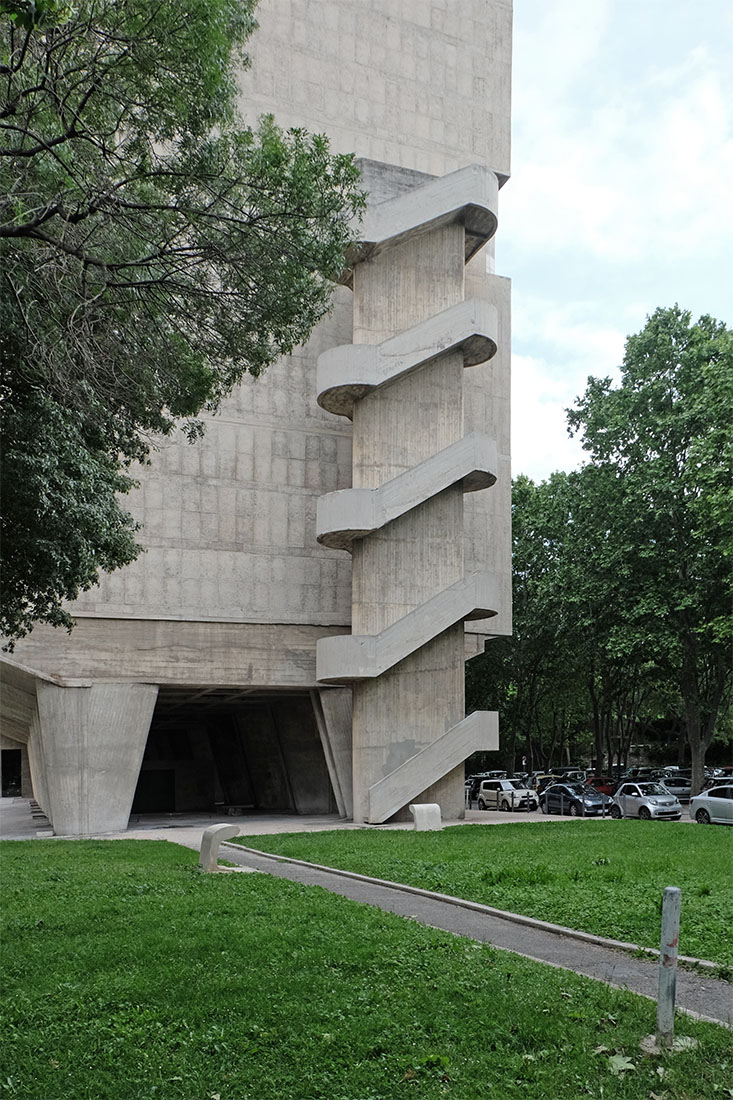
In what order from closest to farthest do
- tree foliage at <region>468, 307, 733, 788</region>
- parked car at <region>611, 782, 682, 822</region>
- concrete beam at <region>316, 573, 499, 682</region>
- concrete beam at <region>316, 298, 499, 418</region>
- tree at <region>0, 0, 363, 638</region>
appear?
1. tree at <region>0, 0, 363, 638</region>
2. concrete beam at <region>316, 573, 499, 682</region>
3. concrete beam at <region>316, 298, 499, 418</region>
4. tree foliage at <region>468, 307, 733, 788</region>
5. parked car at <region>611, 782, 682, 822</region>

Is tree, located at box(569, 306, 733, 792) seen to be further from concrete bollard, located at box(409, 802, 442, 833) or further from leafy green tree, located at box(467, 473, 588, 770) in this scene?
concrete bollard, located at box(409, 802, 442, 833)

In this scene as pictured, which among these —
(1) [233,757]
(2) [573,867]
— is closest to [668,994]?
(2) [573,867]

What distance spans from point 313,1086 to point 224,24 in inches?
396

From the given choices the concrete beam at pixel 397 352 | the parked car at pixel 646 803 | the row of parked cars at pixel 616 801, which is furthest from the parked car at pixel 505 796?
the concrete beam at pixel 397 352

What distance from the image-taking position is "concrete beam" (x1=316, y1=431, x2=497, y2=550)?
2967cm

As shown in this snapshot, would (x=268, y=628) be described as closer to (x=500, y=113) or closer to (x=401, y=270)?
(x=401, y=270)

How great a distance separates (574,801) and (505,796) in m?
6.20

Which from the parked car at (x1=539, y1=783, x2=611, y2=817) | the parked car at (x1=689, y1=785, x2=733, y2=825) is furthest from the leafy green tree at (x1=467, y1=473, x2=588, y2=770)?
the parked car at (x1=689, y1=785, x2=733, y2=825)

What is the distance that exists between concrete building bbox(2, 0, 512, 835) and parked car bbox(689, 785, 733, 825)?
22.1 ft

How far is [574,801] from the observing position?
1490 inches

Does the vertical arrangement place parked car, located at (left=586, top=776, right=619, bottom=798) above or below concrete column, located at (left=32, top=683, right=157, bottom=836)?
below

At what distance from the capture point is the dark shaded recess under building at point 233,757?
38062 millimetres

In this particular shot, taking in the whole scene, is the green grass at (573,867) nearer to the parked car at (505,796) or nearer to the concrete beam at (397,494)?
the concrete beam at (397,494)

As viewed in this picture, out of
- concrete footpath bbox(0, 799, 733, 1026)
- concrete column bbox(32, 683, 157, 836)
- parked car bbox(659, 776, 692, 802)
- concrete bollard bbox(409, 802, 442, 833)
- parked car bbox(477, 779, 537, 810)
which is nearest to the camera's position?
concrete footpath bbox(0, 799, 733, 1026)
